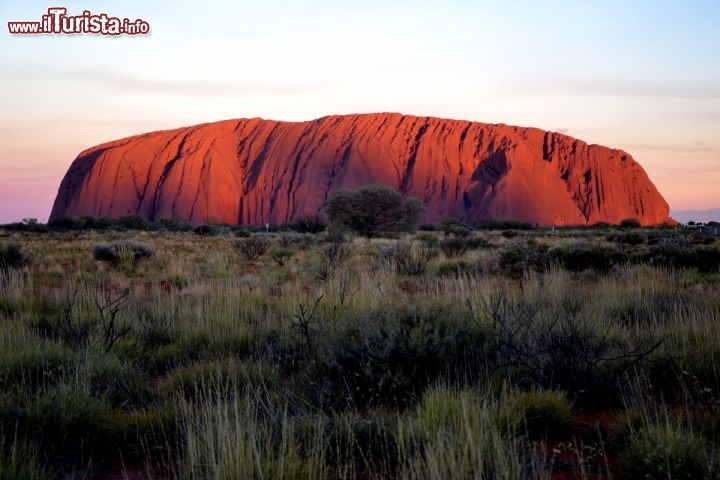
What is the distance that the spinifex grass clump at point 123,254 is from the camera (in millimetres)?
14945

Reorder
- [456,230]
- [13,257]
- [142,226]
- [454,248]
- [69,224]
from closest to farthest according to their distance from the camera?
[13,257] < [454,248] < [456,230] < [69,224] < [142,226]

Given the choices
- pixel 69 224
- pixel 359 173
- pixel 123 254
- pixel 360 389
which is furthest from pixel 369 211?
pixel 359 173

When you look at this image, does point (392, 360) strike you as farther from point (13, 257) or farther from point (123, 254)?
point (123, 254)

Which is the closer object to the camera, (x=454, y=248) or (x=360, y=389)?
(x=360, y=389)

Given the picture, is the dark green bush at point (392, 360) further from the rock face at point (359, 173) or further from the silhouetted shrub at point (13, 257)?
the rock face at point (359, 173)

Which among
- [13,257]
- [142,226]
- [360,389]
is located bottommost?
[360,389]

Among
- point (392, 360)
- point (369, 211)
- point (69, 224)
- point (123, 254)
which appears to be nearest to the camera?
point (392, 360)

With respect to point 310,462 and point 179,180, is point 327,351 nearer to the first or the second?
point 310,462

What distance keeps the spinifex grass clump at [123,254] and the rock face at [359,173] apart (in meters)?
71.8

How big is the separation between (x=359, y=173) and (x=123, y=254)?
76898mm

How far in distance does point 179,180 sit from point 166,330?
304ft

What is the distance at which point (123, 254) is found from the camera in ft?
50.4

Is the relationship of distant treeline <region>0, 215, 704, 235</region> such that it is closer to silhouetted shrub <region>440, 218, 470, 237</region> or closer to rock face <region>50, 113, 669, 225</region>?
silhouetted shrub <region>440, 218, 470, 237</region>

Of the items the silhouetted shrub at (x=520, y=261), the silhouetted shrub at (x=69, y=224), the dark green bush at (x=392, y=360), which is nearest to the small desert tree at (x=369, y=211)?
the silhouetted shrub at (x=69, y=224)
